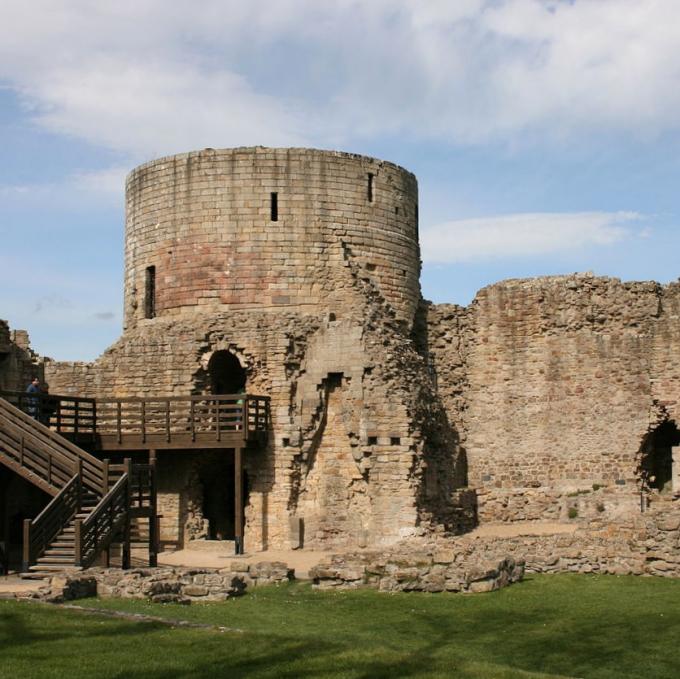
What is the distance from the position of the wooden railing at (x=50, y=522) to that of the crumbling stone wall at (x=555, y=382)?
11.4 meters

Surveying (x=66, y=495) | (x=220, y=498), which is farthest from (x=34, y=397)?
(x=220, y=498)

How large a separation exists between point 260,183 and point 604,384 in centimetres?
924

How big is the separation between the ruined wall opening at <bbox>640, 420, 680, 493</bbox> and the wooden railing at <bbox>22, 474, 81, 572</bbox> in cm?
1378

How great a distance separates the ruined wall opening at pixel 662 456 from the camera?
94.8 feet

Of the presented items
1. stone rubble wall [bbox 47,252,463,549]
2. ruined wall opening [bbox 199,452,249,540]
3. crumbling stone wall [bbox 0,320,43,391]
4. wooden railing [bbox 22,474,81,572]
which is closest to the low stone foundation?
wooden railing [bbox 22,474,81,572]

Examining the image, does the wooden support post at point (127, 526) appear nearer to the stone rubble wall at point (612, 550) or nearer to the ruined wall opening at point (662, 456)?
the stone rubble wall at point (612, 550)

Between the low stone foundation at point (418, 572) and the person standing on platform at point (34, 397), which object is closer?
the low stone foundation at point (418, 572)

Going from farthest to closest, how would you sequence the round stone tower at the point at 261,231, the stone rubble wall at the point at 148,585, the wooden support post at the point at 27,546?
1. the round stone tower at the point at 261,231
2. the wooden support post at the point at 27,546
3. the stone rubble wall at the point at 148,585

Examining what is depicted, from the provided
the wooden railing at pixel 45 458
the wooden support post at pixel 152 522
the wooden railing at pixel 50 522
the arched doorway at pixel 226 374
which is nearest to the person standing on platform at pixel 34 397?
the wooden railing at pixel 45 458

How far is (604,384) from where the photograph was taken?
28.9m

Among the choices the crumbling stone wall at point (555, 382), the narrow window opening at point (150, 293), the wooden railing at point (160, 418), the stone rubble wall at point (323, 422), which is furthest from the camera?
the narrow window opening at point (150, 293)

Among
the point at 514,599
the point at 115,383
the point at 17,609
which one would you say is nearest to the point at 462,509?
the point at 115,383

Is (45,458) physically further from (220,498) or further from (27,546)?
(220,498)

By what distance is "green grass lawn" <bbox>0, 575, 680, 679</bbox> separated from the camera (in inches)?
495
